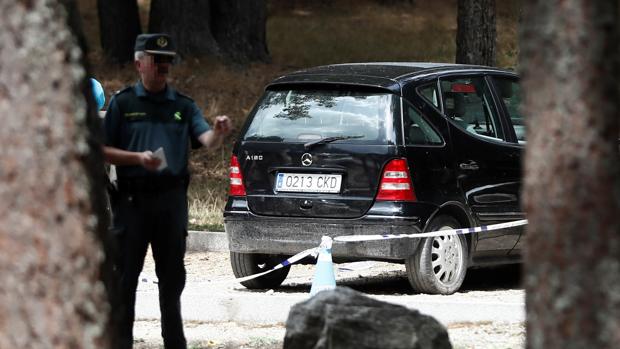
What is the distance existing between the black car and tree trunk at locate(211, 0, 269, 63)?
577 inches

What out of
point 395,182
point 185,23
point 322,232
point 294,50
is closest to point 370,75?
point 395,182

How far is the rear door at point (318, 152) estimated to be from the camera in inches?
400

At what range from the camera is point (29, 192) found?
548 cm

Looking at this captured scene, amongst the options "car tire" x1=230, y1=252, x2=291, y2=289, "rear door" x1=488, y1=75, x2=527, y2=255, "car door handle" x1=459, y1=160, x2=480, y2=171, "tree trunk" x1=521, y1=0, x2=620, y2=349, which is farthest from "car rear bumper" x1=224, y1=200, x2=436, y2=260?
"tree trunk" x1=521, y1=0, x2=620, y2=349

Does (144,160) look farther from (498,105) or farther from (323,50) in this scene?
(323,50)

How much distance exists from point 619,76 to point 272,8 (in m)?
29.3

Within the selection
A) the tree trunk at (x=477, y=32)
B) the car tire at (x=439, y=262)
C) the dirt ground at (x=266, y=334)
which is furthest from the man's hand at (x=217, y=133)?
the tree trunk at (x=477, y=32)

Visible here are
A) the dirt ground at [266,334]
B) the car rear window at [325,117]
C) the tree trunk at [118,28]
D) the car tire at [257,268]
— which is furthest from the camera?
the tree trunk at [118,28]

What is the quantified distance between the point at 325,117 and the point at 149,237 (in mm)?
3080

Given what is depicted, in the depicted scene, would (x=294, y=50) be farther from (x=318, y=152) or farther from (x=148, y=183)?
(x=148, y=183)

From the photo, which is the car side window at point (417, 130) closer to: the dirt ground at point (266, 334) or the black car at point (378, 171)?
the black car at point (378, 171)

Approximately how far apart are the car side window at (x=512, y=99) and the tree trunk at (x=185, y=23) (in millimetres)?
13404

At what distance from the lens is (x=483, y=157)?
1084 centimetres

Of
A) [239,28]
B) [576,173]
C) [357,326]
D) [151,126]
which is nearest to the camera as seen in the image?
[576,173]
